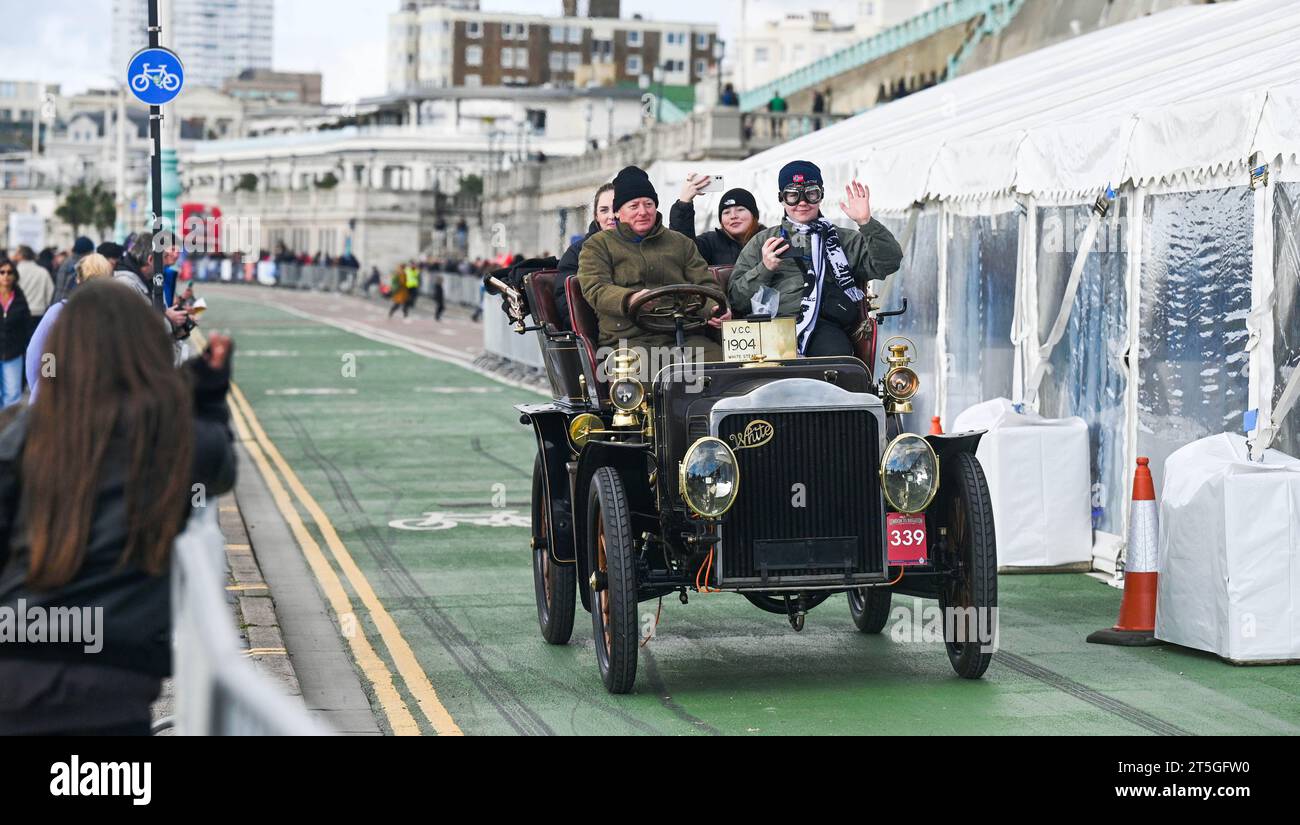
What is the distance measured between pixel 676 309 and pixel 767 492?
1190mm

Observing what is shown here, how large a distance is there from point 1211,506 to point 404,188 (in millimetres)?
143777

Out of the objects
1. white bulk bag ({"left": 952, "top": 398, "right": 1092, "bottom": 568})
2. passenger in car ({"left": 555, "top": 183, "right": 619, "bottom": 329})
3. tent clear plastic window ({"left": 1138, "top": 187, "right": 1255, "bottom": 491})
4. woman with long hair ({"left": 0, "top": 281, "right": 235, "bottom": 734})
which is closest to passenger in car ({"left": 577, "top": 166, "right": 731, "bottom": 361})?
passenger in car ({"left": 555, "top": 183, "right": 619, "bottom": 329})

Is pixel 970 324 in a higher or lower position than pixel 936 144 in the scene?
lower

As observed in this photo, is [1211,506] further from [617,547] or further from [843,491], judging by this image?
[617,547]

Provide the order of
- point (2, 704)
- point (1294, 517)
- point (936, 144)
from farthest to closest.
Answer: point (936, 144), point (1294, 517), point (2, 704)

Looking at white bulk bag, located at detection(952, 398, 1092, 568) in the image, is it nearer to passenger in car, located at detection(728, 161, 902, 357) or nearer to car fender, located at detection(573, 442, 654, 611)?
passenger in car, located at detection(728, 161, 902, 357)

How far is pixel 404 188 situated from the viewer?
494 feet

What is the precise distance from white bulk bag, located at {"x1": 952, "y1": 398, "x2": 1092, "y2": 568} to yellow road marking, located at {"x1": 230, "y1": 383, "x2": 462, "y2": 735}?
3966 millimetres

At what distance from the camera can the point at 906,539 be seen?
8.62 meters

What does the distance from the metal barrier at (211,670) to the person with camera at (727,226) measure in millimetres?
6230

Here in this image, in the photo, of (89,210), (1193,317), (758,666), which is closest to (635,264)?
(758,666)

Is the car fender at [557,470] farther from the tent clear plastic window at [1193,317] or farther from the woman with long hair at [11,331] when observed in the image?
the woman with long hair at [11,331]

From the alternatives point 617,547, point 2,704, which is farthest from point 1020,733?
point 2,704

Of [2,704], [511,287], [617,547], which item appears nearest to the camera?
A: [2,704]
